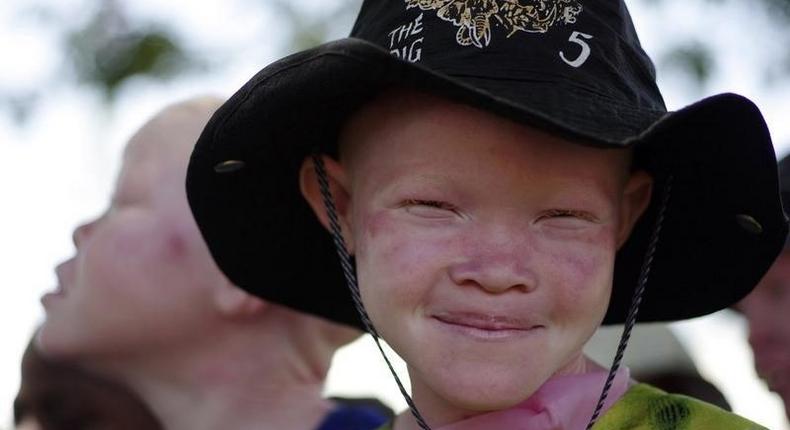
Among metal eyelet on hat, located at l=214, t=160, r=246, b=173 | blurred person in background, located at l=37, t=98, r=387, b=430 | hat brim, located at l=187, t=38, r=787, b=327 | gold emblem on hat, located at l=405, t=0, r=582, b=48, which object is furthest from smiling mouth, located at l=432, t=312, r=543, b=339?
blurred person in background, located at l=37, t=98, r=387, b=430

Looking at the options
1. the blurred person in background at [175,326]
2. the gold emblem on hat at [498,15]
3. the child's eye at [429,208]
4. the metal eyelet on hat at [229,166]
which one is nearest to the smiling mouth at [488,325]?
the child's eye at [429,208]

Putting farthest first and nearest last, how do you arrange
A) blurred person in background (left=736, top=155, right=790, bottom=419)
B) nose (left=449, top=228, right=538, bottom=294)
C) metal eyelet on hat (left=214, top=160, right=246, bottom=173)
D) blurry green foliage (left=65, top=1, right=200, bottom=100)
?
1. blurry green foliage (left=65, top=1, right=200, bottom=100)
2. blurred person in background (left=736, top=155, right=790, bottom=419)
3. metal eyelet on hat (left=214, top=160, right=246, bottom=173)
4. nose (left=449, top=228, right=538, bottom=294)

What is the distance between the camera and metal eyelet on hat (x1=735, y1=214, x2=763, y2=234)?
271cm

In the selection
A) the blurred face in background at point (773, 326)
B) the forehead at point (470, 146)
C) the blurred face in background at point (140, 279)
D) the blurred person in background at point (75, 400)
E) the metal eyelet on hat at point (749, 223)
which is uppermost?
the forehead at point (470, 146)

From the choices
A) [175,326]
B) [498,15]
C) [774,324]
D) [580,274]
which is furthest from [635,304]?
[175,326]

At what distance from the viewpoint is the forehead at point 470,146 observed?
8.10ft

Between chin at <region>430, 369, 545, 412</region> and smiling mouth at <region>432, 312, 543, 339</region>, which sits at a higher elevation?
smiling mouth at <region>432, 312, 543, 339</region>

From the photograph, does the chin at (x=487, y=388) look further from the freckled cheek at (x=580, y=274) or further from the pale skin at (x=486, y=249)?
the freckled cheek at (x=580, y=274)

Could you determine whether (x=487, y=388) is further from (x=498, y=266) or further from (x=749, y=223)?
(x=749, y=223)

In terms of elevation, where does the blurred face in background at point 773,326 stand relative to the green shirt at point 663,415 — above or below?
below

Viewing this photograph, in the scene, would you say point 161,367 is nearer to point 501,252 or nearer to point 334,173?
point 334,173

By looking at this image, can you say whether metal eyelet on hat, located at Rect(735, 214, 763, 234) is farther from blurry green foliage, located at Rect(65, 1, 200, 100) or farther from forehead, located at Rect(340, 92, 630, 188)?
blurry green foliage, located at Rect(65, 1, 200, 100)

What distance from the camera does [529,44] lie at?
2.52 metres

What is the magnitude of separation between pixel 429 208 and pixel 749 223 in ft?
1.96
